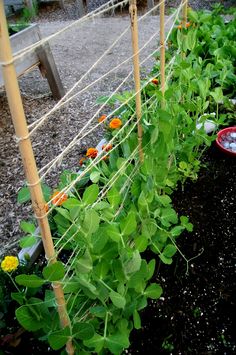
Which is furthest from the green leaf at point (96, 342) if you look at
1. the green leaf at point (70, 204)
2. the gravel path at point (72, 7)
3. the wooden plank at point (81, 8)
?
the wooden plank at point (81, 8)

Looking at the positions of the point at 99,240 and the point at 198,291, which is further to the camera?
the point at 198,291

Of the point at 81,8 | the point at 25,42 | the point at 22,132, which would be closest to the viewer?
the point at 22,132

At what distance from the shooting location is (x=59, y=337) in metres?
0.93

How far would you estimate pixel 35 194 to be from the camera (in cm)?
78

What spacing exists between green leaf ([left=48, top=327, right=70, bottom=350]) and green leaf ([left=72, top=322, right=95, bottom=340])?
21 millimetres

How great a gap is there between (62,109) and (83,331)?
7.05 ft

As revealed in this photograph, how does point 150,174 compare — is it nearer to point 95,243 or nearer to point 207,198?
point 95,243

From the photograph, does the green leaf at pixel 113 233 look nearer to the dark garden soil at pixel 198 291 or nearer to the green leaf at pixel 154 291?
the green leaf at pixel 154 291

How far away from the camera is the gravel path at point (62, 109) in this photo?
2.07 metres

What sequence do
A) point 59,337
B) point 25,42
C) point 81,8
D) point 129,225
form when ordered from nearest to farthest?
point 59,337, point 129,225, point 25,42, point 81,8

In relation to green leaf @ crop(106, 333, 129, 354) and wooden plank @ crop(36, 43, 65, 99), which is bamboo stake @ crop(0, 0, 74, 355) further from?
wooden plank @ crop(36, 43, 65, 99)

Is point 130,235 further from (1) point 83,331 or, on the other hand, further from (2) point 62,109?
(2) point 62,109

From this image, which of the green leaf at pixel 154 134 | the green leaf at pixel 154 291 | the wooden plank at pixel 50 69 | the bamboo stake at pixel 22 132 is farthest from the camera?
the wooden plank at pixel 50 69

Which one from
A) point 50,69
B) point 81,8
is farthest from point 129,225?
point 81,8
